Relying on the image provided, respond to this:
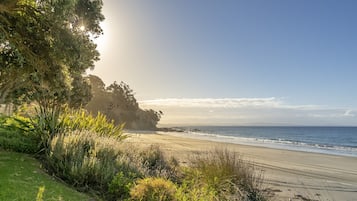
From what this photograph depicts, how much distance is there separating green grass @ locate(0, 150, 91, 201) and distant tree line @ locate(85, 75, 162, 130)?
55.4 meters

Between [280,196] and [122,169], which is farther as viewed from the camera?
[280,196]

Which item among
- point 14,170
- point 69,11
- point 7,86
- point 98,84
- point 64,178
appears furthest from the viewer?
point 98,84

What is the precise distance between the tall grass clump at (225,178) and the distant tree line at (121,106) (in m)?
55.4

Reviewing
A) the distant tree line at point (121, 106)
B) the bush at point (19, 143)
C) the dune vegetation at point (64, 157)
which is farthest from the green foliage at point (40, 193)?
the distant tree line at point (121, 106)

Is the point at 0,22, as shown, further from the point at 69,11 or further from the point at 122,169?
the point at 122,169

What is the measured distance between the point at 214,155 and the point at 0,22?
20.3 feet

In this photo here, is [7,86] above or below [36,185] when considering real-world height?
above

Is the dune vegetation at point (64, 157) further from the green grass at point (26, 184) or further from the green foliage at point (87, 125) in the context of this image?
the green foliage at point (87, 125)

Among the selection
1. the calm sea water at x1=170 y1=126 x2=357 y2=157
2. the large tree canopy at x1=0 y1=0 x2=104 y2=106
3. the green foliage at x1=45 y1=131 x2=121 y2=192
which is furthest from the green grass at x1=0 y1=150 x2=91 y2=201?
the calm sea water at x1=170 y1=126 x2=357 y2=157

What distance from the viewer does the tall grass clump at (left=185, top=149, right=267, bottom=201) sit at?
665cm

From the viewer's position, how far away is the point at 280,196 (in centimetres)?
873

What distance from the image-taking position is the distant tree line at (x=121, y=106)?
210 feet

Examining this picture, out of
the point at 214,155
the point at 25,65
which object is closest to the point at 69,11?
the point at 25,65

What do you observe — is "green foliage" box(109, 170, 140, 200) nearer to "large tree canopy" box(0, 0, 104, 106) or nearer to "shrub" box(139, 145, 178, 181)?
"shrub" box(139, 145, 178, 181)
